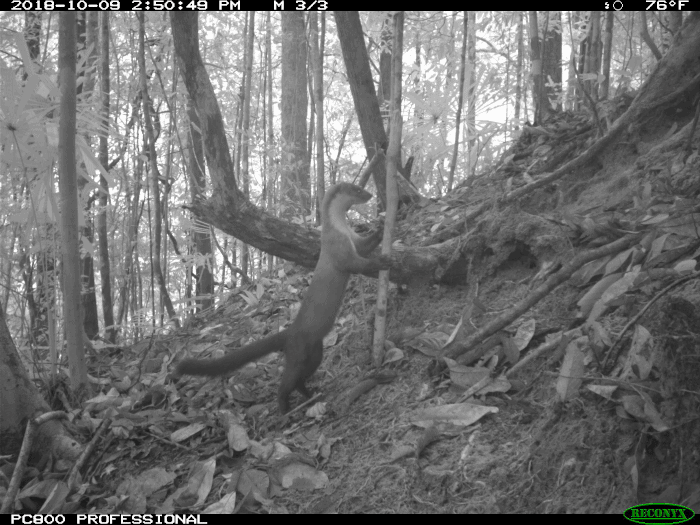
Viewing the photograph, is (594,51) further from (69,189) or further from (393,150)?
(69,189)

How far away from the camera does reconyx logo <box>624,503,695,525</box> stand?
2.04m

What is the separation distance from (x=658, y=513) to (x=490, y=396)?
979 mm

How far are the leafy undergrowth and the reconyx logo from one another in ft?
0.12

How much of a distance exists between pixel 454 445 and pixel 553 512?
59 cm

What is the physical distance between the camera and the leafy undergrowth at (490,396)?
2.34 meters

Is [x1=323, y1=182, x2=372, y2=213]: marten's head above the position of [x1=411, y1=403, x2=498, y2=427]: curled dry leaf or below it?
above

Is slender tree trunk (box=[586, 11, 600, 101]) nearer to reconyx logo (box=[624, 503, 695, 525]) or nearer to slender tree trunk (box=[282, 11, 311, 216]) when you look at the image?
reconyx logo (box=[624, 503, 695, 525])

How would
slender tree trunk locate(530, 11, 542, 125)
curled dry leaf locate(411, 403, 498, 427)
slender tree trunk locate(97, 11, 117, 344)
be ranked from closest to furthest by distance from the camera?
curled dry leaf locate(411, 403, 498, 427) → slender tree trunk locate(97, 11, 117, 344) → slender tree trunk locate(530, 11, 542, 125)

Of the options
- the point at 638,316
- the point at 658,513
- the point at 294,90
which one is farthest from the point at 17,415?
the point at 294,90

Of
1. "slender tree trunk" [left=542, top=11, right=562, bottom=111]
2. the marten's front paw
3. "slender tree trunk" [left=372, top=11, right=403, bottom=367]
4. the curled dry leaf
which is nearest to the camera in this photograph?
the curled dry leaf

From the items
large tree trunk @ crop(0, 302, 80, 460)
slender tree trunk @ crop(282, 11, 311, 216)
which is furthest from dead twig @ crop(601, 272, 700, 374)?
slender tree trunk @ crop(282, 11, 311, 216)

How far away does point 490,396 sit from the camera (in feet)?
9.61

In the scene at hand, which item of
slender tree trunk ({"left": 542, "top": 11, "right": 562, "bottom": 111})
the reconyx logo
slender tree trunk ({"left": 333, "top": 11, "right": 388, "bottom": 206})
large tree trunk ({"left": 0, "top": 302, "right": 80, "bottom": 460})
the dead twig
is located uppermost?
slender tree trunk ({"left": 542, "top": 11, "right": 562, "bottom": 111})

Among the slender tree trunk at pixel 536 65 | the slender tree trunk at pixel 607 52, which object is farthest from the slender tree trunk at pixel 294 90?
the slender tree trunk at pixel 607 52
